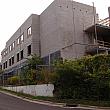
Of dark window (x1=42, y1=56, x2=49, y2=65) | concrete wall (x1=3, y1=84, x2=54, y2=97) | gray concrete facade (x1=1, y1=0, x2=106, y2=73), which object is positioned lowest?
concrete wall (x1=3, y1=84, x2=54, y2=97)

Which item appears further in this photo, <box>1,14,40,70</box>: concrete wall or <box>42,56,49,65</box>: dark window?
<box>1,14,40,70</box>: concrete wall

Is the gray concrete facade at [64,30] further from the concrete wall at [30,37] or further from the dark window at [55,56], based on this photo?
the concrete wall at [30,37]

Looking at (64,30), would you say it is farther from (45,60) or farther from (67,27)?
(45,60)

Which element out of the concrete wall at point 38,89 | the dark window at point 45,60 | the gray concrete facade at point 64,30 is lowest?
the concrete wall at point 38,89

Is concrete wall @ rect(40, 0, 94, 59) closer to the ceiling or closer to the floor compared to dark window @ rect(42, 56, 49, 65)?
closer to the ceiling

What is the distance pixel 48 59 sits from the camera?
35188 millimetres

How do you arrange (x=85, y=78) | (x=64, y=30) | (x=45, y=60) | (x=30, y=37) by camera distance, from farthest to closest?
(x=30, y=37) → (x=45, y=60) → (x=64, y=30) → (x=85, y=78)

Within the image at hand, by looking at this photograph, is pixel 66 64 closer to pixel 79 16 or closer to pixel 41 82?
pixel 41 82

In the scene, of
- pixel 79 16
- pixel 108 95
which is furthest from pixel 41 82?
pixel 79 16

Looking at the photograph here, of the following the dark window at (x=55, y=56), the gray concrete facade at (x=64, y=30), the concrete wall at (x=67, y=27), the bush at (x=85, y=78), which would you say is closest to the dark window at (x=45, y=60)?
the gray concrete facade at (x=64, y=30)

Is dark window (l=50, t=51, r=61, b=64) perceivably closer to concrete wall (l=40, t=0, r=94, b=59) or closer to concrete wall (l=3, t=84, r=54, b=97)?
concrete wall (l=40, t=0, r=94, b=59)

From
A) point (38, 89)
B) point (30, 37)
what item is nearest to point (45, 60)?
point (30, 37)

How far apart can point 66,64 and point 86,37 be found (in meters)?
12.9

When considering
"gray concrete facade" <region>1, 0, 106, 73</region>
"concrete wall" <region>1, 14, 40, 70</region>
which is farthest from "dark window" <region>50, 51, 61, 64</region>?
"concrete wall" <region>1, 14, 40, 70</region>
